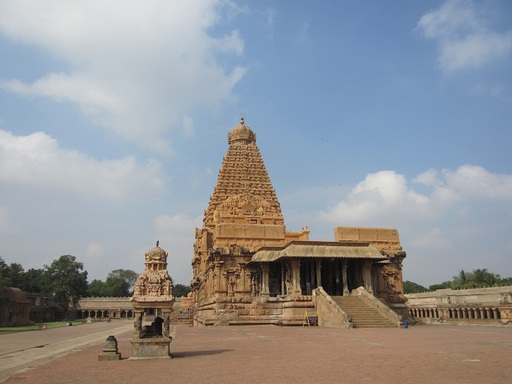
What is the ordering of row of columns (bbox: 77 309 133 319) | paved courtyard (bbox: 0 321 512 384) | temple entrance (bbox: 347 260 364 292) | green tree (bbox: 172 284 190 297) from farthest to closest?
green tree (bbox: 172 284 190 297) → row of columns (bbox: 77 309 133 319) → temple entrance (bbox: 347 260 364 292) → paved courtyard (bbox: 0 321 512 384)

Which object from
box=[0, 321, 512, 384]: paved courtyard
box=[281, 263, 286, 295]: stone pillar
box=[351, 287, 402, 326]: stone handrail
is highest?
box=[281, 263, 286, 295]: stone pillar

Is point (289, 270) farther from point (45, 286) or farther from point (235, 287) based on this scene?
point (45, 286)

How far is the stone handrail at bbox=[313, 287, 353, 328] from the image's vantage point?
2473 centimetres

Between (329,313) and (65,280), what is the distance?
6816 cm

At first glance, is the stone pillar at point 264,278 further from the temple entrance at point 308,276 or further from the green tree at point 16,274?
the green tree at point 16,274

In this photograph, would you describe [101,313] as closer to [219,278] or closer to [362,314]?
[219,278]

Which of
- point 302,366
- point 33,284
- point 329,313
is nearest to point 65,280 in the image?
point 33,284

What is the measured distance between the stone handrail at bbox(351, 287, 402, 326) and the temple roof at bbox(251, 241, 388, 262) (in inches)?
113

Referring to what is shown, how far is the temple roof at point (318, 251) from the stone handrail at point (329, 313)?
10.4 ft

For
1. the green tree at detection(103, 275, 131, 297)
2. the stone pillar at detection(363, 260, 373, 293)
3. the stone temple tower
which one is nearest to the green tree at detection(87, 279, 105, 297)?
the green tree at detection(103, 275, 131, 297)

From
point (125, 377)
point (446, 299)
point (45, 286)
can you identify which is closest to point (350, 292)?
point (446, 299)

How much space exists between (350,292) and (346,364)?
26.2m

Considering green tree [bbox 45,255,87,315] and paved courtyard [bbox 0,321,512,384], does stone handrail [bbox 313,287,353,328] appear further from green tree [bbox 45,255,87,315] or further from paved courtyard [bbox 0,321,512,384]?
green tree [bbox 45,255,87,315]

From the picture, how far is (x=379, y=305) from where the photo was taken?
90.1 feet
